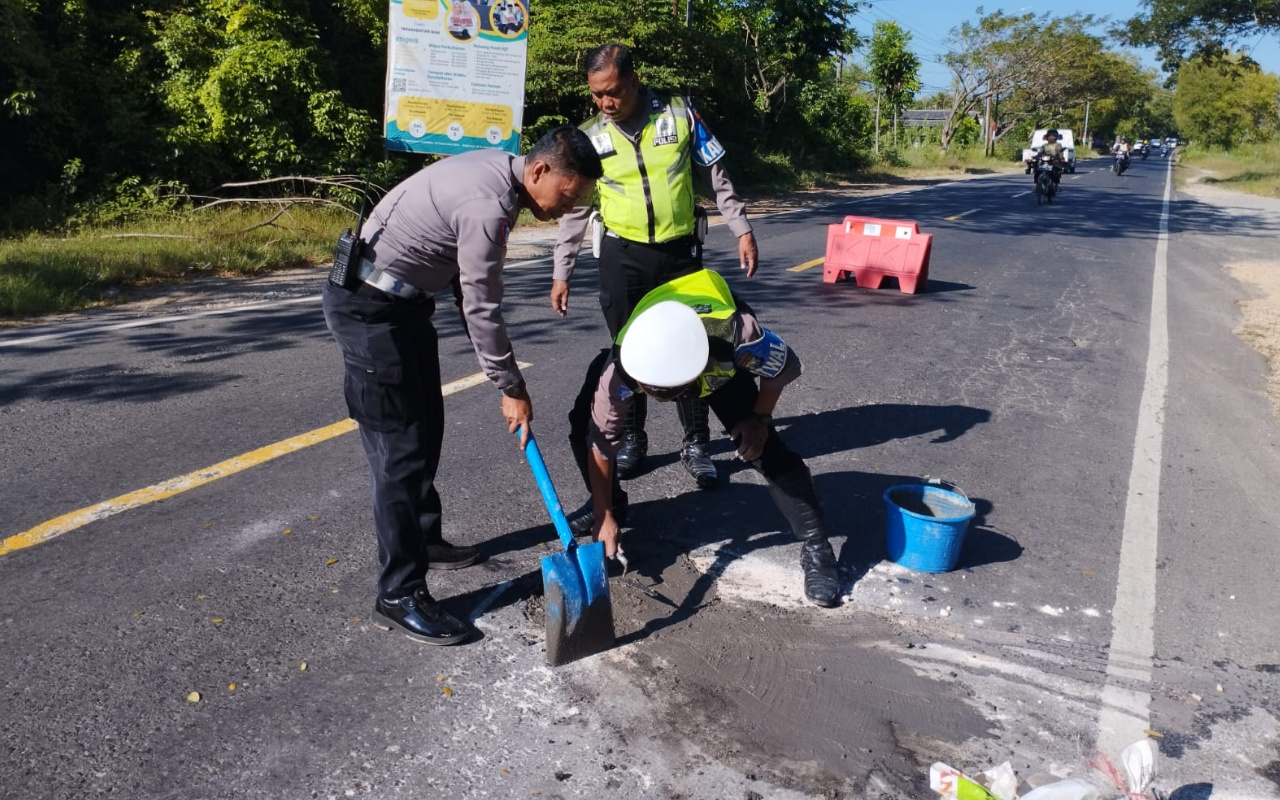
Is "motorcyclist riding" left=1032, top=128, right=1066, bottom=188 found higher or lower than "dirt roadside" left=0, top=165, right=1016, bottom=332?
higher

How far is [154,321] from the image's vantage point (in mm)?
7676

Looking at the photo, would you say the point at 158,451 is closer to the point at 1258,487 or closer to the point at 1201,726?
the point at 1201,726

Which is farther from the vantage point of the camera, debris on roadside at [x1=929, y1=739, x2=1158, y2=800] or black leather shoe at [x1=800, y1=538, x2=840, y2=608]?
black leather shoe at [x1=800, y1=538, x2=840, y2=608]

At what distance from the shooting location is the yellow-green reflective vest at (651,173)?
4152 millimetres

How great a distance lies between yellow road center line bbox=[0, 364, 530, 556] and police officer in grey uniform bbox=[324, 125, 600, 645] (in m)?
0.78

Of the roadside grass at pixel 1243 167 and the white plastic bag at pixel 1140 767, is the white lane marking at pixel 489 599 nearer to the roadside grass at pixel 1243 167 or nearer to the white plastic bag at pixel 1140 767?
the white plastic bag at pixel 1140 767

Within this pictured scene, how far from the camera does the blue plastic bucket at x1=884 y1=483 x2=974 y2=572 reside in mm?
3684

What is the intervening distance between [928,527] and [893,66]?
1574 inches

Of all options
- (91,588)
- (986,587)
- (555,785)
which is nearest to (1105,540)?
(986,587)

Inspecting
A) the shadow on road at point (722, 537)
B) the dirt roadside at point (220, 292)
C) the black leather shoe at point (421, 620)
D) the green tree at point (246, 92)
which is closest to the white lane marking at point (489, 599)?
the shadow on road at point (722, 537)

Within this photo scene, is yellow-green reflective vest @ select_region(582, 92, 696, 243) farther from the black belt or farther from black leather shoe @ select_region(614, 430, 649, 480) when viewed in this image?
the black belt

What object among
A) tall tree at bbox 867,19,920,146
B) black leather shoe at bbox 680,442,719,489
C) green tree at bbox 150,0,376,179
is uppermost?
tall tree at bbox 867,19,920,146

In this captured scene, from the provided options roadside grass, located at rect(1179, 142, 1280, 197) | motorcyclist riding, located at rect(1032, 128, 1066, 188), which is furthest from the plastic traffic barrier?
roadside grass, located at rect(1179, 142, 1280, 197)

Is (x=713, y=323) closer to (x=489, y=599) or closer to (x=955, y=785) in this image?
(x=489, y=599)
